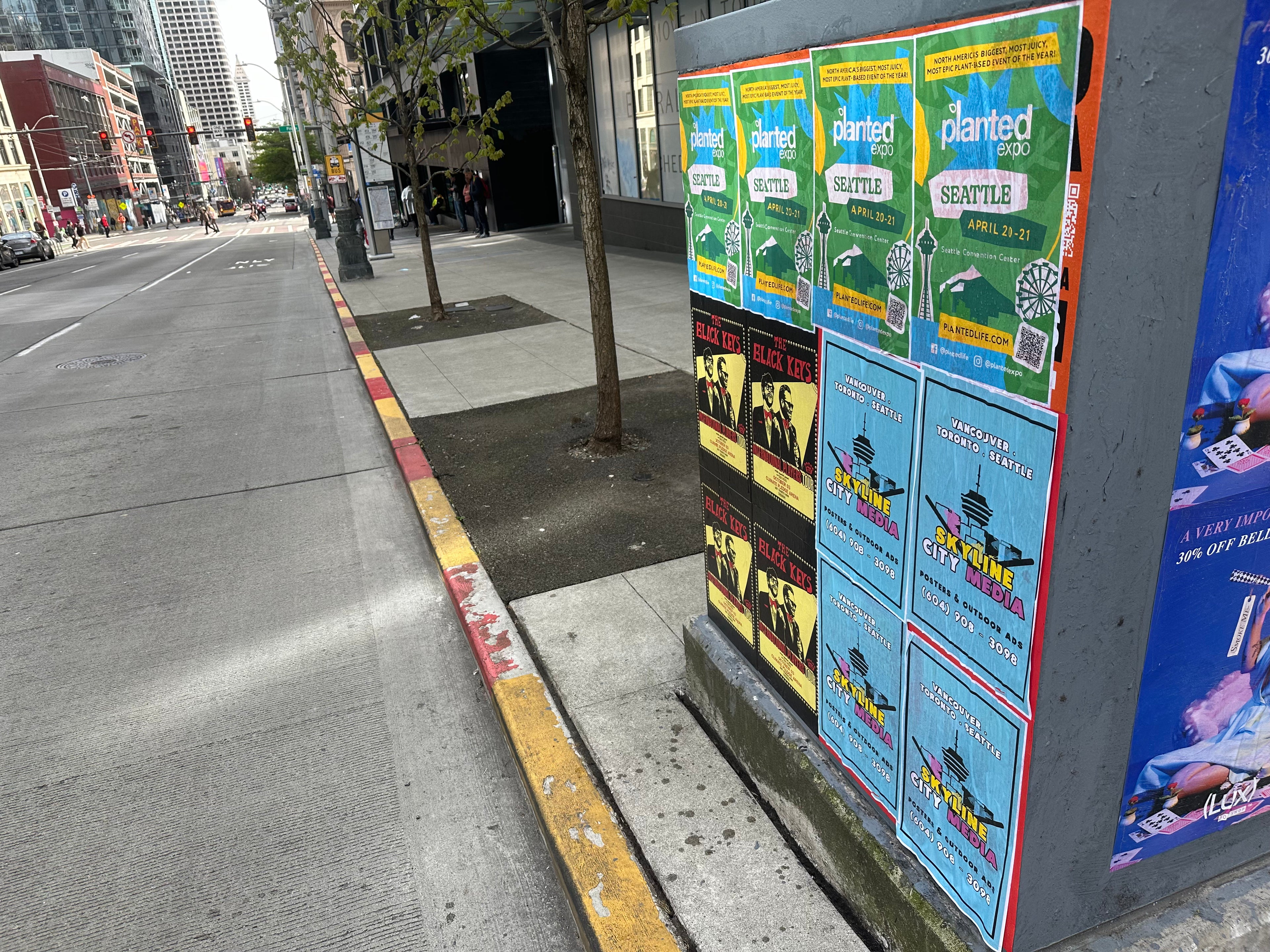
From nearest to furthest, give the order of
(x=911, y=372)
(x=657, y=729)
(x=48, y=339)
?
(x=911, y=372)
(x=657, y=729)
(x=48, y=339)

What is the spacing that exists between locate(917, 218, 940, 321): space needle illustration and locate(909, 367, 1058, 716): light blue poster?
0.42ft

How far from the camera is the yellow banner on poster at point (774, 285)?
2473 mm

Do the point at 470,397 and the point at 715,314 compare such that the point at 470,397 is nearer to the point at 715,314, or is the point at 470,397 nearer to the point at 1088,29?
the point at 715,314

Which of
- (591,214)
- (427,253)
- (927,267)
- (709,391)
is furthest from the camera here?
(427,253)

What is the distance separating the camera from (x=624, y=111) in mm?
18906

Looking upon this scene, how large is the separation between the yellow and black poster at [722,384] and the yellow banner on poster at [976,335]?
40.9 inches

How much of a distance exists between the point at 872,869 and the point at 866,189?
5.93 ft

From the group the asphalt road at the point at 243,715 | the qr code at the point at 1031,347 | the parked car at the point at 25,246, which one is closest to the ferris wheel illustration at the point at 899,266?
the qr code at the point at 1031,347

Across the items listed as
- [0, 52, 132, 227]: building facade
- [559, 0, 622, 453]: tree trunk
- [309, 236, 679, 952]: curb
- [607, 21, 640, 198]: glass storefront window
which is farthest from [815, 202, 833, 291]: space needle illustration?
[0, 52, 132, 227]: building facade

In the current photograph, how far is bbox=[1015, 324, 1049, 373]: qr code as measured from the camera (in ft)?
5.15

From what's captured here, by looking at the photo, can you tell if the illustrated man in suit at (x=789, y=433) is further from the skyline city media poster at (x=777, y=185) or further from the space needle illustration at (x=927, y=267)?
the space needle illustration at (x=927, y=267)

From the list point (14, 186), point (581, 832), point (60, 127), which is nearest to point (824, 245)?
point (581, 832)

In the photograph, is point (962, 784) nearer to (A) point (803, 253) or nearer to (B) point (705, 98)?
(A) point (803, 253)

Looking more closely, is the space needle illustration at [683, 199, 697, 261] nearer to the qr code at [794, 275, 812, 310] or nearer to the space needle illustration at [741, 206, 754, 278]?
the space needle illustration at [741, 206, 754, 278]
